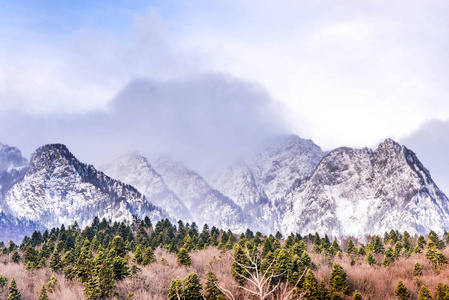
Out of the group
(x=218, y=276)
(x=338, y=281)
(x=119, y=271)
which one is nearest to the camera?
(x=338, y=281)

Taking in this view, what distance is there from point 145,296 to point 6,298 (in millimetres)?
19436

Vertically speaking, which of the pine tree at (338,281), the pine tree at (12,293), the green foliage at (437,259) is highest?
the green foliage at (437,259)

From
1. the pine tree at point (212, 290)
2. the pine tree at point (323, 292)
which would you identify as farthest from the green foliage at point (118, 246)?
the pine tree at point (323, 292)

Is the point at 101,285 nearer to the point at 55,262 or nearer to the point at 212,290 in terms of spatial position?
the point at 212,290

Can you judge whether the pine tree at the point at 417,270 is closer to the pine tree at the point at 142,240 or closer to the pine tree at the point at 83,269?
the pine tree at the point at 83,269

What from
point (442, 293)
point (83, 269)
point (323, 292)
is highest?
point (442, 293)

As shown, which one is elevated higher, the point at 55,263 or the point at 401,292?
the point at 401,292

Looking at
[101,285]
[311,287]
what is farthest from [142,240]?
[311,287]

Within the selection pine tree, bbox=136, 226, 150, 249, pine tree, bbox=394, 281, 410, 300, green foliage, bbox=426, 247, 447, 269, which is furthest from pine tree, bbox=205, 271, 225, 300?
pine tree, bbox=136, 226, 150, 249

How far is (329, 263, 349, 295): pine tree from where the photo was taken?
3659 centimetres

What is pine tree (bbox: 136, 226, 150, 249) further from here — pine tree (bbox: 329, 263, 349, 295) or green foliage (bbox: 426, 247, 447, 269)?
green foliage (bbox: 426, 247, 447, 269)

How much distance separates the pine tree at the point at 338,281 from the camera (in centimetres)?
3659

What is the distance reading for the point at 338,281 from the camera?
3694cm

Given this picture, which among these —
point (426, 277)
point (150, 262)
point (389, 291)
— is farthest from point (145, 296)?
point (426, 277)
